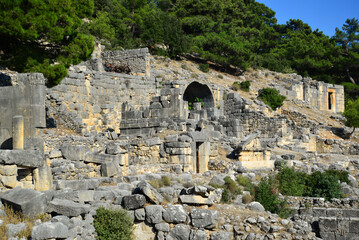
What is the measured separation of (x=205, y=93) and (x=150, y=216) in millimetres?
18874

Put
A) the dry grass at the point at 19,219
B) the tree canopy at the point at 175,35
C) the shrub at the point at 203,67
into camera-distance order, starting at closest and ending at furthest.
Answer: the dry grass at the point at 19,219 < the tree canopy at the point at 175,35 < the shrub at the point at 203,67

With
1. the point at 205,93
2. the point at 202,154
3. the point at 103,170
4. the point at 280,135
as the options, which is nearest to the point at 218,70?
the point at 205,93

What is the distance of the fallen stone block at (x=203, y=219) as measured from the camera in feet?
23.8

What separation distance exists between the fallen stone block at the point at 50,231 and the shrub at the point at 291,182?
24.7 ft

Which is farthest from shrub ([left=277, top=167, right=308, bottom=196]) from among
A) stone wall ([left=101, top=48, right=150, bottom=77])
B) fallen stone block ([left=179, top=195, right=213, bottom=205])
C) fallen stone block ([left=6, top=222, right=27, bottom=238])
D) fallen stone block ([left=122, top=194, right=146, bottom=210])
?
stone wall ([left=101, top=48, right=150, bottom=77])

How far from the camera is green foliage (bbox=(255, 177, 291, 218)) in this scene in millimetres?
9735

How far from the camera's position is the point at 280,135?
894 inches

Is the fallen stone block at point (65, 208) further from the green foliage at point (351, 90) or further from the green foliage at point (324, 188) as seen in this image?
the green foliage at point (351, 90)

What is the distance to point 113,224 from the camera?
266 inches

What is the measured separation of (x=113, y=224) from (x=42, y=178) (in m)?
1.73

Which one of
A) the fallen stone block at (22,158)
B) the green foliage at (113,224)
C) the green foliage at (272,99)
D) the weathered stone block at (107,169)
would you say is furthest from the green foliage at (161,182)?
the green foliage at (272,99)

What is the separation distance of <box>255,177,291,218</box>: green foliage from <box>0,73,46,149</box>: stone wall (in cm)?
602

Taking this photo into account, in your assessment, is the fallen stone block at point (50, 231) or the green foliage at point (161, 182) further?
the green foliage at point (161, 182)

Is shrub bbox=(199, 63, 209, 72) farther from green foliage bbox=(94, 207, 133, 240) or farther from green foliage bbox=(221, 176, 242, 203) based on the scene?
green foliage bbox=(94, 207, 133, 240)
